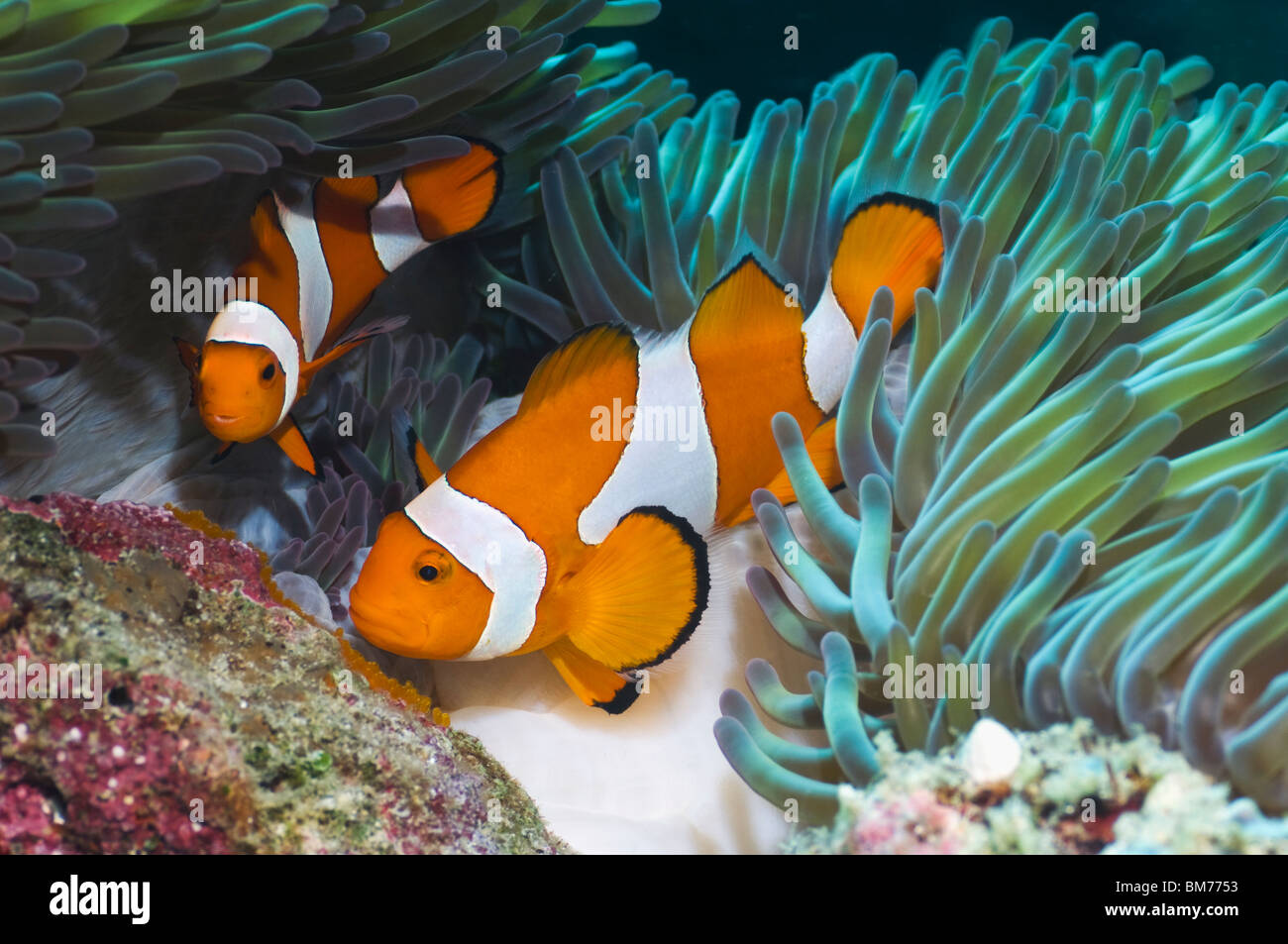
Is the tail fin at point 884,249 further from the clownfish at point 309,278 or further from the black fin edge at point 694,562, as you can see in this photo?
the clownfish at point 309,278

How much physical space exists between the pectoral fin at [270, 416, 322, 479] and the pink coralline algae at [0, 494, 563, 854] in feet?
1.08

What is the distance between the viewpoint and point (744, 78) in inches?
238

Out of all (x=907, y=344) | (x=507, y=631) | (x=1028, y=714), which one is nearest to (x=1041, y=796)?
Answer: (x=1028, y=714)

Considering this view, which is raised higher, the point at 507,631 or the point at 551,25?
the point at 551,25

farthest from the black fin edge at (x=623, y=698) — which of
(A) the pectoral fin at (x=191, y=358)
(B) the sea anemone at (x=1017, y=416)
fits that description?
(A) the pectoral fin at (x=191, y=358)

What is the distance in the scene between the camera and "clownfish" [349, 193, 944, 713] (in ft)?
4.08

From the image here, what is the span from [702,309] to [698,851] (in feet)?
2.58

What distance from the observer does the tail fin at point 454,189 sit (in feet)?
5.42

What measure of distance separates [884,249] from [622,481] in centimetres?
58

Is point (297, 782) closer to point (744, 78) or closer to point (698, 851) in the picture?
point (698, 851)

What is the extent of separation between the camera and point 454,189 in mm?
1677

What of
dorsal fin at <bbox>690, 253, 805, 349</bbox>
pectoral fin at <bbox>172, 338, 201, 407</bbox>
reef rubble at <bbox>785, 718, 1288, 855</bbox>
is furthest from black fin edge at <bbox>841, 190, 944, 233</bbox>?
pectoral fin at <bbox>172, 338, 201, 407</bbox>

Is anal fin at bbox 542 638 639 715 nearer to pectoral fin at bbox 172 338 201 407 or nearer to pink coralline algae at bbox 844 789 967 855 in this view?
pink coralline algae at bbox 844 789 967 855

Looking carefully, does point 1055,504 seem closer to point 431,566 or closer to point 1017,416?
point 1017,416
